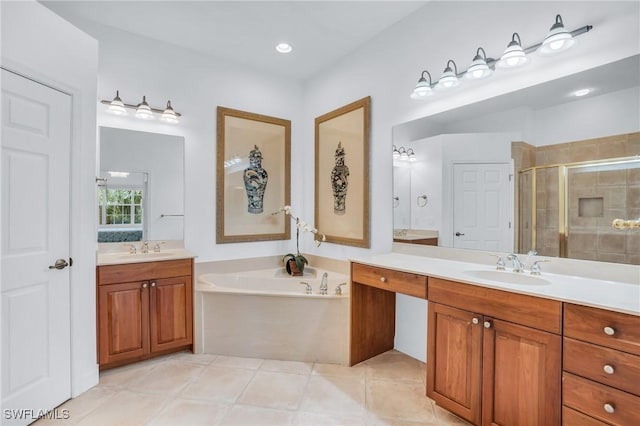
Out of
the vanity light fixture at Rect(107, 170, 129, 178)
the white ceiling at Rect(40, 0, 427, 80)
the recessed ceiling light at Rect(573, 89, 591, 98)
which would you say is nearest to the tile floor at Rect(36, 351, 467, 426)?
the vanity light fixture at Rect(107, 170, 129, 178)

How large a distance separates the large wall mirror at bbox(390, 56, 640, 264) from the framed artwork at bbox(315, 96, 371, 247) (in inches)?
21.3

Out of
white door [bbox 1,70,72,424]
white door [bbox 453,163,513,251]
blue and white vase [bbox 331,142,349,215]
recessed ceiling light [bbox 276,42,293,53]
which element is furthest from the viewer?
blue and white vase [bbox 331,142,349,215]

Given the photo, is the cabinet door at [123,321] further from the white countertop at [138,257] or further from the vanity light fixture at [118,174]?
the vanity light fixture at [118,174]

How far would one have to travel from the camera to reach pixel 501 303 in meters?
1.58

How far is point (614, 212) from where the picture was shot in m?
1.68

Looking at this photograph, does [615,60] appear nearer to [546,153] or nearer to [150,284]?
[546,153]

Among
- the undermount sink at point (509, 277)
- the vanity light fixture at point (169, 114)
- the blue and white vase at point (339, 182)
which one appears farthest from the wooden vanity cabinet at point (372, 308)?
the vanity light fixture at point (169, 114)

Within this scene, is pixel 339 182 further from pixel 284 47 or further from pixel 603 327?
pixel 603 327

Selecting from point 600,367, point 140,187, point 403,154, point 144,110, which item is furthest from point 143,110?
point 600,367

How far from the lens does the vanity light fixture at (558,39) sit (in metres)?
1.66

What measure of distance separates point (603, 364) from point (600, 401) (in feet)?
0.50

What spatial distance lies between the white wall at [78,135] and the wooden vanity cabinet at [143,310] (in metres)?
0.13

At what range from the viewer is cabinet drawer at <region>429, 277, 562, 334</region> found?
4.62ft

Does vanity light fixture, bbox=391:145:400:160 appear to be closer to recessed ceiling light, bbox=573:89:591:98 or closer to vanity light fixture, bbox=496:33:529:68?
vanity light fixture, bbox=496:33:529:68
